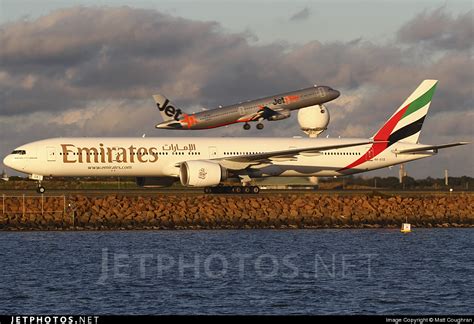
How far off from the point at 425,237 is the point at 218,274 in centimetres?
1838

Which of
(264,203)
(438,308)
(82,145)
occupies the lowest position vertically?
(438,308)

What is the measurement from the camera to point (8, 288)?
1231 inches

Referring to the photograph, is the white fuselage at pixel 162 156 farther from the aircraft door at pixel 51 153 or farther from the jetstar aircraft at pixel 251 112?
the jetstar aircraft at pixel 251 112

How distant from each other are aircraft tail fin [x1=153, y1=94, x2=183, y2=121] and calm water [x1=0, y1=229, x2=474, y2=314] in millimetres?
33101

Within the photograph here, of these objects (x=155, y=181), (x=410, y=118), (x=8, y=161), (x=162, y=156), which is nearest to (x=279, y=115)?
(x=410, y=118)

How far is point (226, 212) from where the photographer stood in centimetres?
5572

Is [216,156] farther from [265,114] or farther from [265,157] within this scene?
[265,114]

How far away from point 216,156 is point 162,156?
3.87m

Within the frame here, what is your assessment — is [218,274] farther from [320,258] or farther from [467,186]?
[467,186]

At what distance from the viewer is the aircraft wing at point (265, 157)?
206 feet

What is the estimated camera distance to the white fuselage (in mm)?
61531

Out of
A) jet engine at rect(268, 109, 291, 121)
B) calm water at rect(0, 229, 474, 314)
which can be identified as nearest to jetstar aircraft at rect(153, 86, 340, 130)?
jet engine at rect(268, 109, 291, 121)

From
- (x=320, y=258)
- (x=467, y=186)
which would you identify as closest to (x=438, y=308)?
(x=320, y=258)

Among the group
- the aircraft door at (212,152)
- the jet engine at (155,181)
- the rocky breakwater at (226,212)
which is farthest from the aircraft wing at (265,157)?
the jet engine at (155,181)
